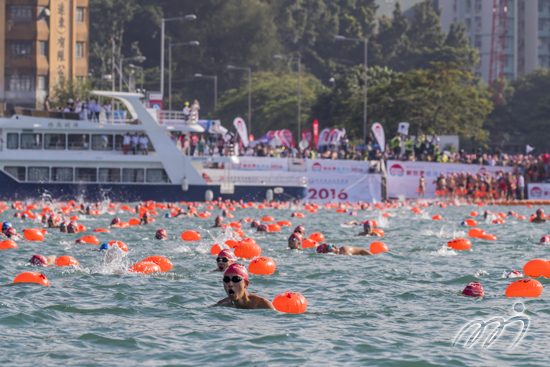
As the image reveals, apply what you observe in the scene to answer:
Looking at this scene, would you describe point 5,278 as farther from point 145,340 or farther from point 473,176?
point 473,176

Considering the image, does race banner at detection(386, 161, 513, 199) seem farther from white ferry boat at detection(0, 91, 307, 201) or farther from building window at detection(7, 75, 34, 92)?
building window at detection(7, 75, 34, 92)

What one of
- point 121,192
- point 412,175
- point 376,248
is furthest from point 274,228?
point 412,175

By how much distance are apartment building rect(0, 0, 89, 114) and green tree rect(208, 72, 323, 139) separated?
760 inches

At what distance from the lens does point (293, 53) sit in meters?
101

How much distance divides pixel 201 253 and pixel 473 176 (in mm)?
27328

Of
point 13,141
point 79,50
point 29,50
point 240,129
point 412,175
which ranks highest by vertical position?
point 79,50

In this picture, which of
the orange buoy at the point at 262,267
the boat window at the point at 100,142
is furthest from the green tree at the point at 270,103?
the orange buoy at the point at 262,267

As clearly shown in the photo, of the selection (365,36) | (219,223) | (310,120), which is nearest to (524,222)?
(219,223)

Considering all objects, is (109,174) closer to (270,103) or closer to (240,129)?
(240,129)

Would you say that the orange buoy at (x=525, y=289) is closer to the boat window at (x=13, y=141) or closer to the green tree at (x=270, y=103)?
the boat window at (x=13, y=141)

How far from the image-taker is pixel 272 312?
11.2m

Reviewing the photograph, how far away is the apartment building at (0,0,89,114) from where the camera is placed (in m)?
67.2

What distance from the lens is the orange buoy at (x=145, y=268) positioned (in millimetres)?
14906

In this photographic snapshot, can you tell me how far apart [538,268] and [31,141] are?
31.7 metres
